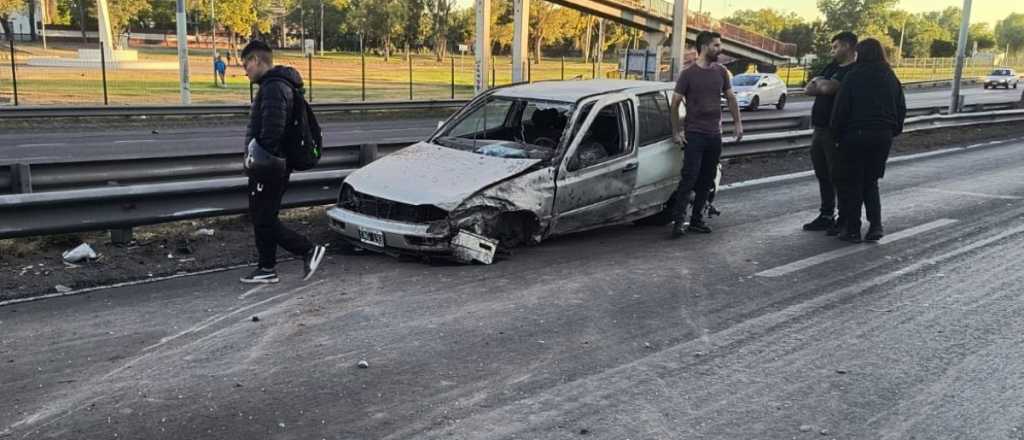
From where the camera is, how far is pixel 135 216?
679cm

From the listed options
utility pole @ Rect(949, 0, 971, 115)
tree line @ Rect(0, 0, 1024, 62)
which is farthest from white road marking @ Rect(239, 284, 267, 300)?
tree line @ Rect(0, 0, 1024, 62)

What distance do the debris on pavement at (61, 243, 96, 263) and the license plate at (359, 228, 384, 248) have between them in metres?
2.17

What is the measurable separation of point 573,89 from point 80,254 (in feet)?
15.1

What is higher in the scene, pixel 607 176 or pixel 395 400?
pixel 607 176

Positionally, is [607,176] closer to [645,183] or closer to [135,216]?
[645,183]

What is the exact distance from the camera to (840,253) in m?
7.30

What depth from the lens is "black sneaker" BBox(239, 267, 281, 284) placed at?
20.1ft

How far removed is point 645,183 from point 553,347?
136 inches

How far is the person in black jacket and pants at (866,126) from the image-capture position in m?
7.55

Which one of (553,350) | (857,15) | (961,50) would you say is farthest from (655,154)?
(857,15)

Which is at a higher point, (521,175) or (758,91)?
(758,91)

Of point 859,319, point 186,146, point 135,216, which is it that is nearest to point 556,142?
point 859,319

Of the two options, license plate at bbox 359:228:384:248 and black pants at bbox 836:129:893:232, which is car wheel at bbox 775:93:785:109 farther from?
license plate at bbox 359:228:384:248

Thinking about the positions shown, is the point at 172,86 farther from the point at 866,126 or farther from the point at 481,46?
the point at 866,126
